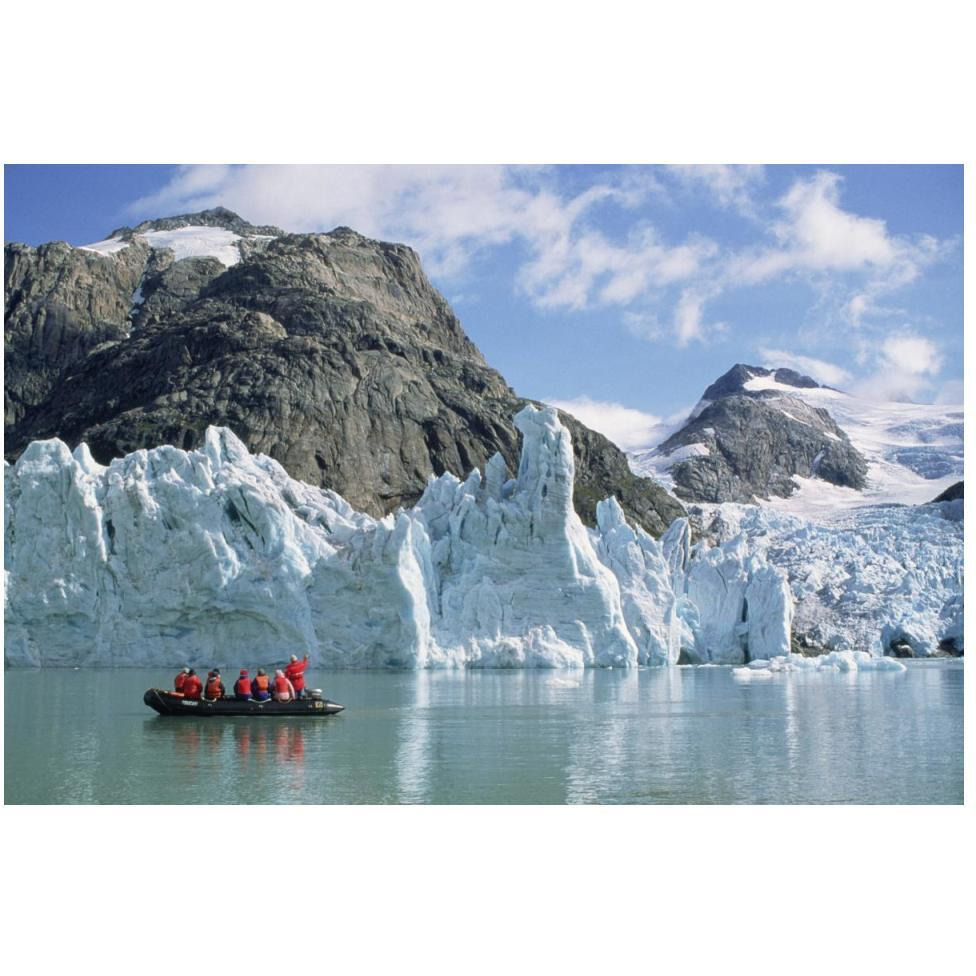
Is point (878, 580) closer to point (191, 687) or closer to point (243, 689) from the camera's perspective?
point (243, 689)

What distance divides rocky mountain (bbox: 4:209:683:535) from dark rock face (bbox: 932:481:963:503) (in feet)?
60.2

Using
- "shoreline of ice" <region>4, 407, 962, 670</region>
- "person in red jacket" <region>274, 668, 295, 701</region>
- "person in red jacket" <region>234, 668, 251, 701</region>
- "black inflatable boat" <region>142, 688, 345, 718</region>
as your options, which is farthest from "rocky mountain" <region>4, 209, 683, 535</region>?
"black inflatable boat" <region>142, 688, 345, 718</region>

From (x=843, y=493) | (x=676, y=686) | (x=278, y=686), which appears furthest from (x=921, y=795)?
(x=843, y=493)

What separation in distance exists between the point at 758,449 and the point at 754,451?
612mm

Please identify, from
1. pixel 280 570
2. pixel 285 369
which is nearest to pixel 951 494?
pixel 285 369

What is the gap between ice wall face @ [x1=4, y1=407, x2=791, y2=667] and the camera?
34.1 meters

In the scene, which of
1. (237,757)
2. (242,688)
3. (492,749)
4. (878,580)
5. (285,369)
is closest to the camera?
(237,757)

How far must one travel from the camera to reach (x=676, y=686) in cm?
3177

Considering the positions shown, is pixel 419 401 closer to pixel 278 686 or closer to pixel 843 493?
pixel 843 493

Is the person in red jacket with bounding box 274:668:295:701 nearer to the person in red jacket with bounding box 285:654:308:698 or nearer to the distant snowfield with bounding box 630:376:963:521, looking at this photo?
the person in red jacket with bounding box 285:654:308:698

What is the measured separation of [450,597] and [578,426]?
1633 inches

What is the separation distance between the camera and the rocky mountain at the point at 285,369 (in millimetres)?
64812

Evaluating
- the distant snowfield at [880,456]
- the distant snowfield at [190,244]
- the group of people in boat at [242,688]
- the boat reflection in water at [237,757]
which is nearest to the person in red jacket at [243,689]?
the group of people in boat at [242,688]

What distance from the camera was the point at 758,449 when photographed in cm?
10844
